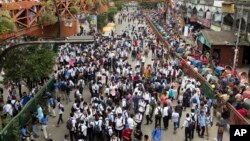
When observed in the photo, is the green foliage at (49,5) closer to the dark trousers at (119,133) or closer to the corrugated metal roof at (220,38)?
the dark trousers at (119,133)

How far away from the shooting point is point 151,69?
22.8 m

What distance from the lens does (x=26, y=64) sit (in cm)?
1744

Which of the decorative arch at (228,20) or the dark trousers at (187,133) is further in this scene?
the decorative arch at (228,20)

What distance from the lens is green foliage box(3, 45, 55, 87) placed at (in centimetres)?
1731

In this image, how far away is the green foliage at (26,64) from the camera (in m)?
17.3

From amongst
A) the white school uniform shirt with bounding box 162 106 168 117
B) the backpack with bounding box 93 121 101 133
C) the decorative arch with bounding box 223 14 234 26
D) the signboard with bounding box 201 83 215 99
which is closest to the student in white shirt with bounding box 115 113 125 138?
the backpack with bounding box 93 121 101 133

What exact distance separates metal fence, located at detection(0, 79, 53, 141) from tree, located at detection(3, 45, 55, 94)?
1101mm

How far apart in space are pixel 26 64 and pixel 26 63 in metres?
0.07

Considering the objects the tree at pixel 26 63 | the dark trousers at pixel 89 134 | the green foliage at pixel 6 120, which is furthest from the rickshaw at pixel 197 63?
the green foliage at pixel 6 120

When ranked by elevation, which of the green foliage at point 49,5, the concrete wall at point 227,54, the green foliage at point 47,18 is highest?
the green foliage at point 49,5

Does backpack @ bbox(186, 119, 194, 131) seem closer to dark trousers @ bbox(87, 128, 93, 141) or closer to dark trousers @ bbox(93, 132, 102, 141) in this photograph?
dark trousers @ bbox(93, 132, 102, 141)

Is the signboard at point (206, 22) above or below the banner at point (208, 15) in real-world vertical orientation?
below

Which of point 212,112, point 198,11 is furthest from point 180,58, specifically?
point 198,11

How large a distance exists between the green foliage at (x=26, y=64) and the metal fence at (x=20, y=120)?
1101mm
